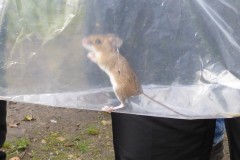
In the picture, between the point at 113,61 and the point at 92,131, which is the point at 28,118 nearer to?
the point at 92,131

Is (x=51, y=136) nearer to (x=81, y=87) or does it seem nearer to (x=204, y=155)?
(x=204, y=155)

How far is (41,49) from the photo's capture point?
1.42 m

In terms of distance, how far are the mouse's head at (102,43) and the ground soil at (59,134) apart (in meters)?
1.50

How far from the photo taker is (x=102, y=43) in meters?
1.39

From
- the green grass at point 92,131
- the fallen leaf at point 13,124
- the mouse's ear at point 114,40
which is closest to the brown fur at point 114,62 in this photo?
the mouse's ear at point 114,40

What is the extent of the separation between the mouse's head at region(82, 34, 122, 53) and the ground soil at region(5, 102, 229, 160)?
150cm

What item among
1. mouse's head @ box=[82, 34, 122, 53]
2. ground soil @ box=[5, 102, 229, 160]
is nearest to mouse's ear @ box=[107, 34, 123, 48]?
mouse's head @ box=[82, 34, 122, 53]

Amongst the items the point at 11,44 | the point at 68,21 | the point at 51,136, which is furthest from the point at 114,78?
the point at 51,136

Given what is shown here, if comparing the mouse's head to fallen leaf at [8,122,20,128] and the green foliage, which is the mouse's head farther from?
fallen leaf at [8,122,20,128]

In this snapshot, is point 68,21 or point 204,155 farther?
point 204,155

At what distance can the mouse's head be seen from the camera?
54.9 inches

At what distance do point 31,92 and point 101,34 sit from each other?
284 millimetres

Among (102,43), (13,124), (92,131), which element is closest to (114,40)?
(102,43)

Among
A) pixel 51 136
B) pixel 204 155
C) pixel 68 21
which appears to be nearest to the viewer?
pixel 68 21
